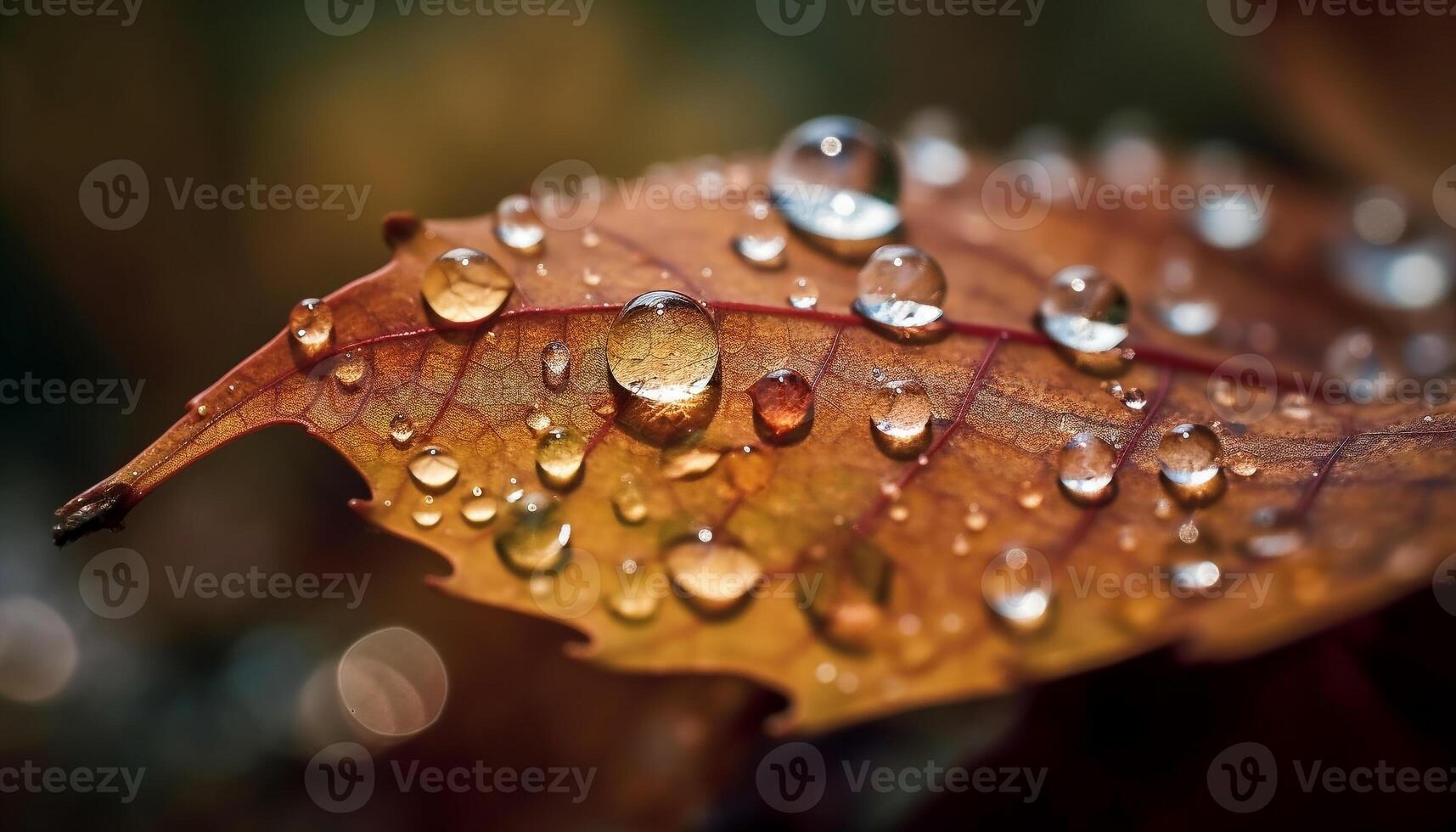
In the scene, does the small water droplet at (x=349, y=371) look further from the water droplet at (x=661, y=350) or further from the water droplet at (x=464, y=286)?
the water droplet at (x=661, y=350)

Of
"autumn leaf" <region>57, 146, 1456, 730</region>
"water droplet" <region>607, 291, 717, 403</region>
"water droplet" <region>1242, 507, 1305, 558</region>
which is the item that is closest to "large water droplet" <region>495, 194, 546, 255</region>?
"autumn leaf" <region>57, 146, 1456, 730</region>

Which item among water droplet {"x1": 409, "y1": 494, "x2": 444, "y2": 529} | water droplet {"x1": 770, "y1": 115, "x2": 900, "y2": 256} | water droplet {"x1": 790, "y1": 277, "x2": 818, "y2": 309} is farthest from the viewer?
water droplet {"x1": 770, "y1": 115, "x2": 900, "y2": 256}


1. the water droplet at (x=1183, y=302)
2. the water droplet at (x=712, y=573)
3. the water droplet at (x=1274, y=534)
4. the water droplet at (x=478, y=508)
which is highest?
the water droplet at (x=1183, y=302)

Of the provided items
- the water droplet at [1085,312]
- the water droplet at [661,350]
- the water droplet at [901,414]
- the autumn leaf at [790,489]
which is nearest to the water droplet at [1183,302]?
the water droplet at [1085,312]

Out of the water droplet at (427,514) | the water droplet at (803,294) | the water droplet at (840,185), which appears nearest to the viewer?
the water droplet at (427,514)

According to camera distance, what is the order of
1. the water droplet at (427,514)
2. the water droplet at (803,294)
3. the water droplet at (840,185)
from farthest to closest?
the water droplet at (840,185)
the water droplet at (803,294)
the water droplet at (427,514)

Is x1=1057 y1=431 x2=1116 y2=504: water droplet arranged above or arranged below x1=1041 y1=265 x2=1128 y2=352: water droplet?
below

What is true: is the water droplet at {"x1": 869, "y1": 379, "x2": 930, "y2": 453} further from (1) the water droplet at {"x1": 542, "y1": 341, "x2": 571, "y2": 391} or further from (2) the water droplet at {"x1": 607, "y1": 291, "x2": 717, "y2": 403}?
(1) the water droplet at {"x1": 542, "y1": 341, "x2": 571, "y2": 391}
